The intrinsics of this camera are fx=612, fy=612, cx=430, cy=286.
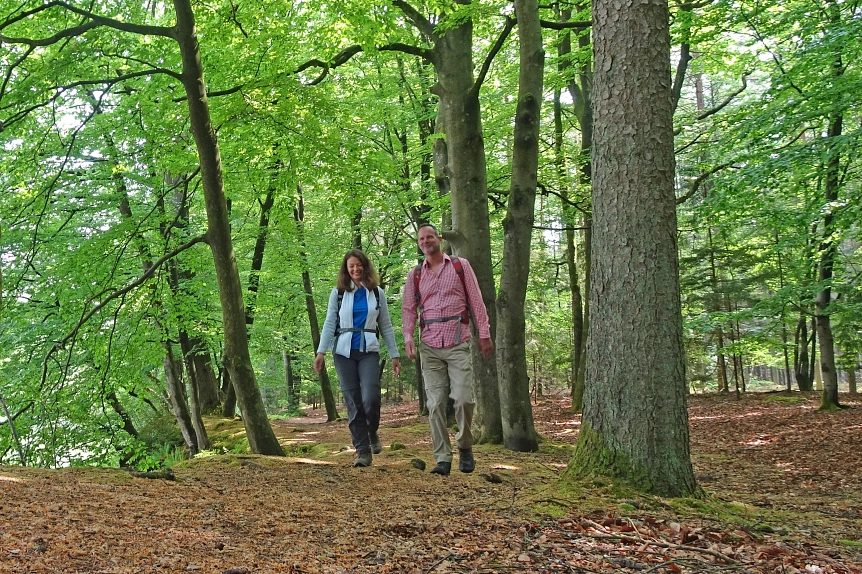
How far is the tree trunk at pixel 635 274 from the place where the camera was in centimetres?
397

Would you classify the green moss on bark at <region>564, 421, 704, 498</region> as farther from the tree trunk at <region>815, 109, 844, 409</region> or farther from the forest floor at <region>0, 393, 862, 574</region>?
the tree trunk at <region>815, 109, 844, 409</region>

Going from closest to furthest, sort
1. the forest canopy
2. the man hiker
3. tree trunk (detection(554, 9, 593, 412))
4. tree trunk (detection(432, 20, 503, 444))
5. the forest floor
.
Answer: the forest floor < the man hiker < the forest canopy < tree trunk (detection(432, 20, 503, 444)) < tree trunk (detection(554, 9, 593, 412))

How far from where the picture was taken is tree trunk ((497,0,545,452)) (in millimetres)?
7570

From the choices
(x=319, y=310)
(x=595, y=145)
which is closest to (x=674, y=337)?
(x=595, y=145)

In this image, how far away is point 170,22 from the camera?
11711 mm

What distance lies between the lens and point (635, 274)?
159 inches

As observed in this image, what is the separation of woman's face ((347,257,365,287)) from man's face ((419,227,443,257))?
0.76 metres

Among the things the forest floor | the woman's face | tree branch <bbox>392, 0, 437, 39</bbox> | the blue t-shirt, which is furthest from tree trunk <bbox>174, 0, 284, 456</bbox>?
tree branch <bbox>392, 0, 437, 39</bbox>

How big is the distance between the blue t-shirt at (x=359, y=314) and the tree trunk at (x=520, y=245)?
2.25 meters

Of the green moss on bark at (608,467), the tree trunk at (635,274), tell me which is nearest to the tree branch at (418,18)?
the tree trunk at (635,274)

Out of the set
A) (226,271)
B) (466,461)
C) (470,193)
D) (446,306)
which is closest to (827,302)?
(470,193)

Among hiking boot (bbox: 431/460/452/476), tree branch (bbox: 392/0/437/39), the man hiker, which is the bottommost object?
hiking boot (bbox: 431/460/452/476)

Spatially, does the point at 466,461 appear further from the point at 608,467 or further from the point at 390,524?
the point at 390,524

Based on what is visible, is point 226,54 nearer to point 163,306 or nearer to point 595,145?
point 163,306
